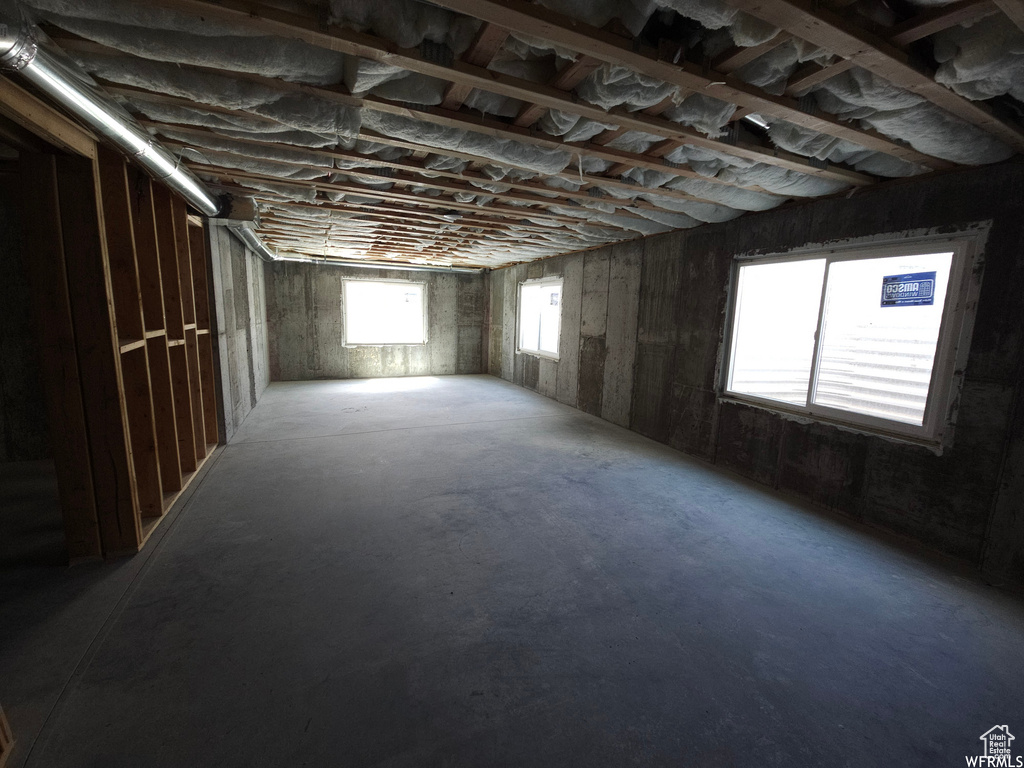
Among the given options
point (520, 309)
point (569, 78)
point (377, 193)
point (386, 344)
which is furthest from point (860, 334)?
point (386, 344)

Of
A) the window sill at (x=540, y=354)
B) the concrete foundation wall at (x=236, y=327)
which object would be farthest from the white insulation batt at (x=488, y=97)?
the window sill at (x=540, y=354)

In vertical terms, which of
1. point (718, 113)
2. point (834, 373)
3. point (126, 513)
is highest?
point (718, 113)

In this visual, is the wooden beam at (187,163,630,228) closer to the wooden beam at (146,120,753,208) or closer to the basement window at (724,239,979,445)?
the wooden beam at (146,120,753,208)

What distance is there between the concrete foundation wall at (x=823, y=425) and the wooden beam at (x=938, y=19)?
1612mm

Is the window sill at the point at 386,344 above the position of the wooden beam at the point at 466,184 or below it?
below

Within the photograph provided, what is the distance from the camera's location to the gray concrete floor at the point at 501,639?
55.9 inches

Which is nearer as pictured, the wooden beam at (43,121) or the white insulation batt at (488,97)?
the white insulation batt at (488,97)

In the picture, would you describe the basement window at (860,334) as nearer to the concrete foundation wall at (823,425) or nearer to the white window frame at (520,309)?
the concrete foundation wall at (823,425)

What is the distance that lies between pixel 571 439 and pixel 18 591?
13.6 ft

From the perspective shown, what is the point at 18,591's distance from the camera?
206cm

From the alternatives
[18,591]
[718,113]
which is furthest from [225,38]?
[18,591]

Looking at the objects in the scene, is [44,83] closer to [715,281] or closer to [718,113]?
[718,113]

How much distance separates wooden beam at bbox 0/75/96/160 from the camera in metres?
1.57

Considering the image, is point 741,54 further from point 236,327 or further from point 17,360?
point 17,360
